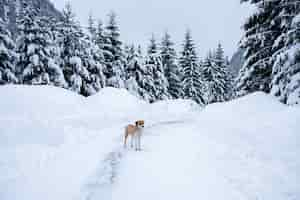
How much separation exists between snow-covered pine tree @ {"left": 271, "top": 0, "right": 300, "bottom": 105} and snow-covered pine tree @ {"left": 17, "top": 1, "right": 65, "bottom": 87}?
17.5 m

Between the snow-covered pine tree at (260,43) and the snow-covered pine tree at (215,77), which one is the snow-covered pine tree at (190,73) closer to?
the snow-covered pine tree at (215,77)

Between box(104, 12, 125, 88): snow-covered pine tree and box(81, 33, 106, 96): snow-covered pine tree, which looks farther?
Result: box(104, 12, 125, 88): snow-covered pine tree

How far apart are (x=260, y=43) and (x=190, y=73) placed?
18992 mm

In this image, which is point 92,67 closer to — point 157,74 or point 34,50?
point 34,50

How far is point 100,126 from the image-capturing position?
34.8 ft

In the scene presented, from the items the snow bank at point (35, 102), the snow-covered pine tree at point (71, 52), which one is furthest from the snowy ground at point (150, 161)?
the snow-covered pine tree at point (71, 52)

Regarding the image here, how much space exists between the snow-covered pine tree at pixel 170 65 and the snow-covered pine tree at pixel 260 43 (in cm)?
1854

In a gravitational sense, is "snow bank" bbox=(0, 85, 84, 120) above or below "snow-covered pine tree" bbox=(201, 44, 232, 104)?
below

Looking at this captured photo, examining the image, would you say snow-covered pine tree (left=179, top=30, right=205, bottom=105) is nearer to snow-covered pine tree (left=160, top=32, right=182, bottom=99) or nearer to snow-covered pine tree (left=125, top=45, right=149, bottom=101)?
snow-covered pine tree (left=160, top=32, right=182, bottom=99)

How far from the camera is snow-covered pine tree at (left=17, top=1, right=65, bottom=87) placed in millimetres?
19234

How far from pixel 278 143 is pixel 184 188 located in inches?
117

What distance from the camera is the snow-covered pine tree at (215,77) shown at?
35816 millimetres

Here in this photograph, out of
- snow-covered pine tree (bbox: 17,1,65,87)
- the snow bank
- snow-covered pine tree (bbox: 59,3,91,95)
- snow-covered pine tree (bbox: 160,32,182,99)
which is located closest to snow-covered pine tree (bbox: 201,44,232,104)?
snow-covered pine tree (bbox: 160,32,182,99)

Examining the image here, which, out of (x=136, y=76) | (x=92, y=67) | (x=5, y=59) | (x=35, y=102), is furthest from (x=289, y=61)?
(x=5, y=59)
